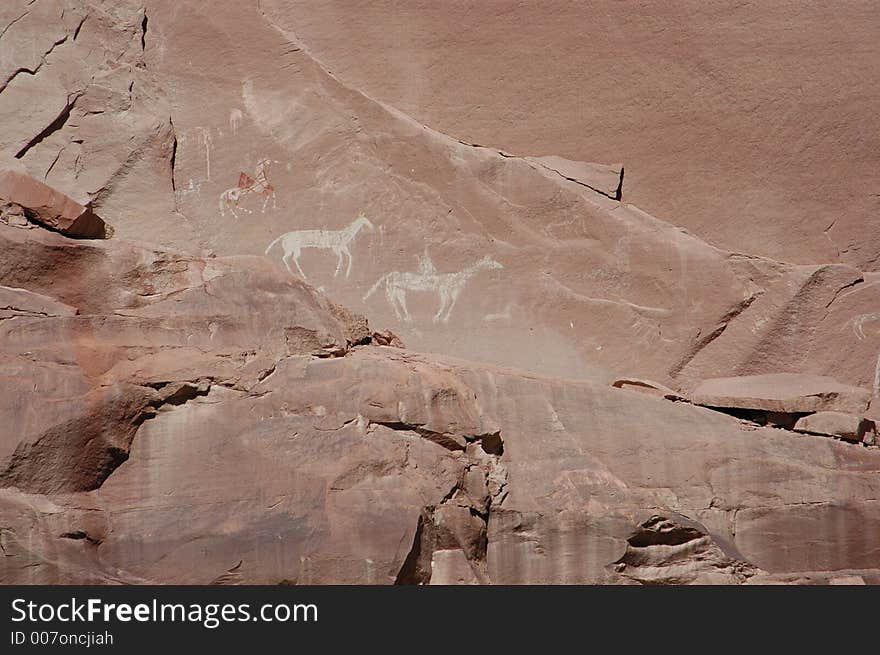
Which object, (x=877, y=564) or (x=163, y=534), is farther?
(x=877, y=564)

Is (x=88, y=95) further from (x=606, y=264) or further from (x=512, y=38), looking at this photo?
(x=606, y=264)

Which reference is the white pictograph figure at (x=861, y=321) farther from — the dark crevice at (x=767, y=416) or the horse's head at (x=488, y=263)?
the horse's head at (x=488, y=263)

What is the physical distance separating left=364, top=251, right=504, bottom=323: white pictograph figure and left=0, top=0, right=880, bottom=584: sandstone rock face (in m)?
0.02

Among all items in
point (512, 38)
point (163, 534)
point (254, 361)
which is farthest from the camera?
point (512, 38)

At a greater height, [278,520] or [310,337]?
[310,337]

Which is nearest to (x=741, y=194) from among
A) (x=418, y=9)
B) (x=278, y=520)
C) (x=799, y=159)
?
(x=799, y=159)

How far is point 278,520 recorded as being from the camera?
5.53 metres

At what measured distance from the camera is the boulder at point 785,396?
645cm

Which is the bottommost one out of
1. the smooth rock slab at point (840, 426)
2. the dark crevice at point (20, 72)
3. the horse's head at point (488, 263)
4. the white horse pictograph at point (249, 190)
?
the smooth rock slab at point (840, 426)

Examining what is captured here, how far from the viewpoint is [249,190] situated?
7.31 meters

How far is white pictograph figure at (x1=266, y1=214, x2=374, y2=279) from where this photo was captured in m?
7.19

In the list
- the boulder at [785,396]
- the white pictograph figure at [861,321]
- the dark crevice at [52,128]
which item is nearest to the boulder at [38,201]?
the dark crevice at [52,128]

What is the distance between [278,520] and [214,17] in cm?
351

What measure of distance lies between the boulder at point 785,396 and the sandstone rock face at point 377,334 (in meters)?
0.02
